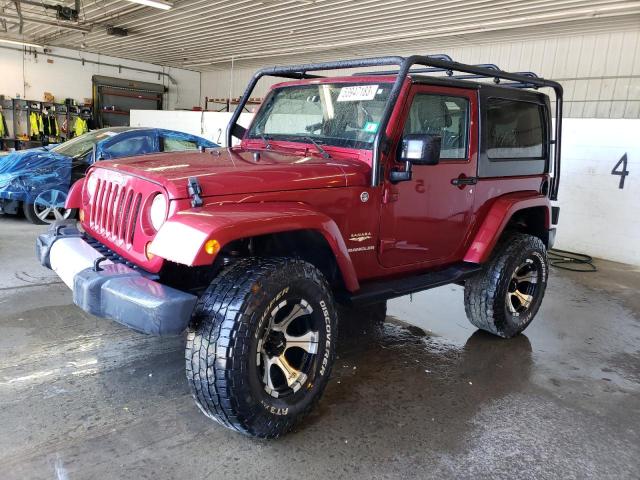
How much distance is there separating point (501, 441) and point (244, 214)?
169 cm

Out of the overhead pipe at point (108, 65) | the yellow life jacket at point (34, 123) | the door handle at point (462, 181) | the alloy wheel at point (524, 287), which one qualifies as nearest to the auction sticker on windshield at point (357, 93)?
the door handle at point (462, 181)

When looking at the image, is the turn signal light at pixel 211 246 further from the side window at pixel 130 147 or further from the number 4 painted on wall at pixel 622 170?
the number 4 painted on wall at pixel 622 170

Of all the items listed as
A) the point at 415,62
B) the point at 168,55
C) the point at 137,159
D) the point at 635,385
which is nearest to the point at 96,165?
the point at 137,159

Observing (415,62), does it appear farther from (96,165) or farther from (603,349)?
(603,349)

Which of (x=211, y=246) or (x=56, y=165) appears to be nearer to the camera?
(x=211, y=246)

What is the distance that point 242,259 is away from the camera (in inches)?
93.4

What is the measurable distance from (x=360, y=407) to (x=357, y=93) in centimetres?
185

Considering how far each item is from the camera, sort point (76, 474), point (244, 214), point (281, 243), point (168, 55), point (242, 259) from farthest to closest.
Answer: point (168, 55)
point (281, 243)
point (242, 259)
point (244, 214)
point (76, 474)

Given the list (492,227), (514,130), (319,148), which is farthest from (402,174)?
(514,130)

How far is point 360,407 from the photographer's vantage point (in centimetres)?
271

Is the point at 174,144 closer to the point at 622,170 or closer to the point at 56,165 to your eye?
the point at 56,165

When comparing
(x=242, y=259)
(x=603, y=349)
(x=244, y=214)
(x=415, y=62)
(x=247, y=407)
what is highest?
(x=415, y=62)

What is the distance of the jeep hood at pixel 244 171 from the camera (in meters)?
2.33

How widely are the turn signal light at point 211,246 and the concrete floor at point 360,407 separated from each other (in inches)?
37.1
